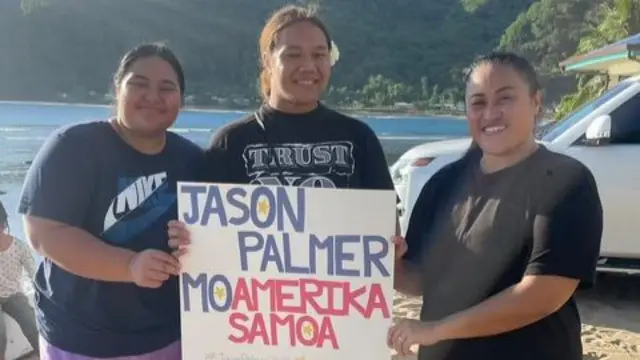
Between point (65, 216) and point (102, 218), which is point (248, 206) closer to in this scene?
point (102, 218)

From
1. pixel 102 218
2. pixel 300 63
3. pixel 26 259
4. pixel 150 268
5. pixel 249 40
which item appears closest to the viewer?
pixel 150 268

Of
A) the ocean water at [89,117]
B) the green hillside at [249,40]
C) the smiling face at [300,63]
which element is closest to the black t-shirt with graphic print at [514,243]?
the smiling face at [300,63]

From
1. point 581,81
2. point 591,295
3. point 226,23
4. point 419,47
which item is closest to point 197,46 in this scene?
point 226,23

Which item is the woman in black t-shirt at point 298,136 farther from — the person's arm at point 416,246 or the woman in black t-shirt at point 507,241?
the woman in black t-shirt at point 507,241

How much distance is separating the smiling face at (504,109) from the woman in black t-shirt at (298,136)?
583mm

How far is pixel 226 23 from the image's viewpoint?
5191 cm

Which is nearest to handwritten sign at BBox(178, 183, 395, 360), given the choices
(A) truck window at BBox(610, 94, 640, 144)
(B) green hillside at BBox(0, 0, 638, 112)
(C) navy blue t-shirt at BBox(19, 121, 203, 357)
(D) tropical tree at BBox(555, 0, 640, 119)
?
(C) navy blue t-shirt at BBox(19, 121, 203, 357)

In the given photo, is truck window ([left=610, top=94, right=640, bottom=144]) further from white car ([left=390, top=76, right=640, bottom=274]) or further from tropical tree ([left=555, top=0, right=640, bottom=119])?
tropical tree ([left=555, top=0, right=640, bottom=119])

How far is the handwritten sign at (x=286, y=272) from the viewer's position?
2494 mm

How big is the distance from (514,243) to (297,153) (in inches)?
33.4

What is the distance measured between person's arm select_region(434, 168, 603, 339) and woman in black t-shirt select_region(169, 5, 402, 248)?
0.76 m

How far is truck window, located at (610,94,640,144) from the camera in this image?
21.0 feet

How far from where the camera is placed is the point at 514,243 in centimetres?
209

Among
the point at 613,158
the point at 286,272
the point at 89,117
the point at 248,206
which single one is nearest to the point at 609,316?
the point at 613,158
